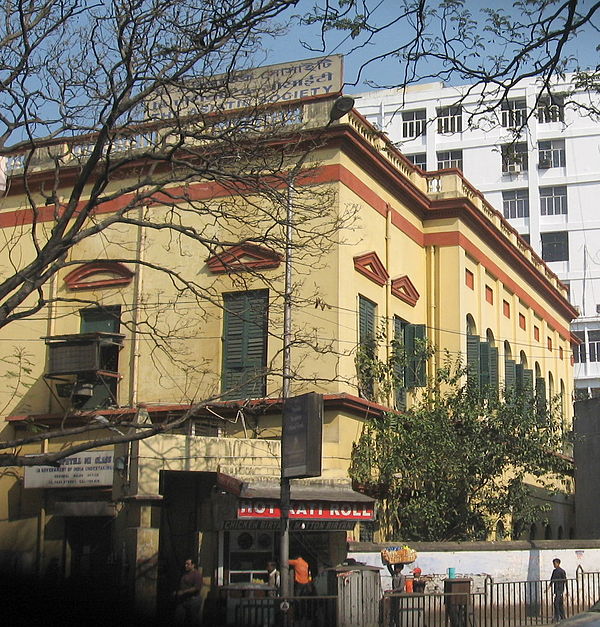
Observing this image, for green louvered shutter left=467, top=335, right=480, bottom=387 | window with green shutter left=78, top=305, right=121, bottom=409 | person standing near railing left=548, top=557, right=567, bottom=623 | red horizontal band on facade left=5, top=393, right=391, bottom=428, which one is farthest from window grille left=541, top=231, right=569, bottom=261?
person standing near railing left=548, top=557, right=567, bottom=623

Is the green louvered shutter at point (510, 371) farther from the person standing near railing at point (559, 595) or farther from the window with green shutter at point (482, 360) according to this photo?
the person standing near railing at point (559, 595)

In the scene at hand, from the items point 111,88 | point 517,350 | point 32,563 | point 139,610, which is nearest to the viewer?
point 111,88

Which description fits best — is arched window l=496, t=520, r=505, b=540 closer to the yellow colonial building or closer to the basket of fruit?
the yellow colonial building

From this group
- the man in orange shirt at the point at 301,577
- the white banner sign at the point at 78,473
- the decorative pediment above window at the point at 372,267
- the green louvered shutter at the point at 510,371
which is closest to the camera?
the man in orange shirt at the point at 301,577

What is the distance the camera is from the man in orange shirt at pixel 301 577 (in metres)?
19.3

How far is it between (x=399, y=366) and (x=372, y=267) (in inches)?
91.8

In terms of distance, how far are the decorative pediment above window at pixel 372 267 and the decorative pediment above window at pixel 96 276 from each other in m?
5.20

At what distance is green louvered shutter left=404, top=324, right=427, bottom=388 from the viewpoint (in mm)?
24453

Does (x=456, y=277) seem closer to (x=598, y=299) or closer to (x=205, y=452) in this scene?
(x=205, y=452)

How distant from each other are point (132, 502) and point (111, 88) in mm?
8292

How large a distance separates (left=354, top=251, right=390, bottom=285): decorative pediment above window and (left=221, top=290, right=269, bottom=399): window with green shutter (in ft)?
7.22

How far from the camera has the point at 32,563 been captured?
2227 centimetres


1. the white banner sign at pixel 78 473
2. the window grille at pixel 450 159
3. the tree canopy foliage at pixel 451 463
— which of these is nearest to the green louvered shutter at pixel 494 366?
the tree canopy foliage at pixel 451 463

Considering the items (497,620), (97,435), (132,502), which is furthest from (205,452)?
(497,620)
